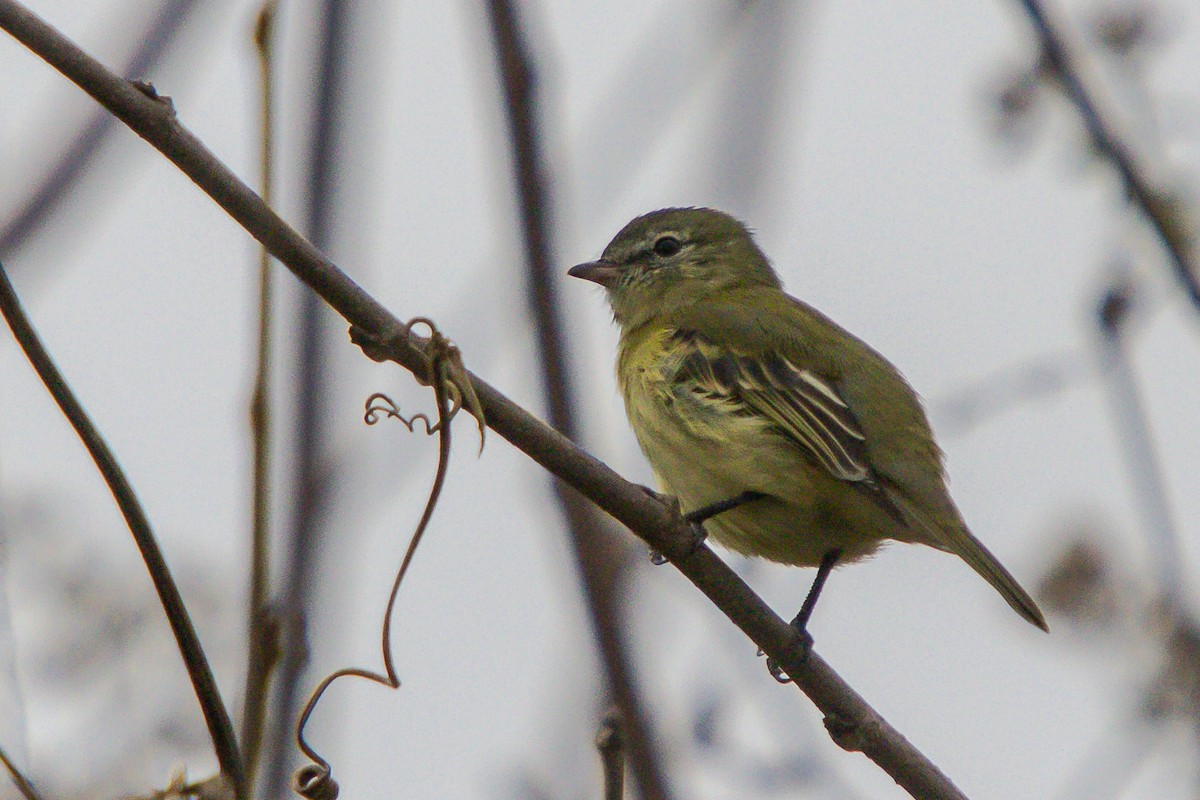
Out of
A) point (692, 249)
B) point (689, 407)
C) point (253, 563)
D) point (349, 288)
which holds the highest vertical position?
point (692, 249)

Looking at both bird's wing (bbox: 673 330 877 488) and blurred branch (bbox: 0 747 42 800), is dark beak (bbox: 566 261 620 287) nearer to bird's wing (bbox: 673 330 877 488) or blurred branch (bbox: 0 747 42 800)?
bird's wing (bbox: 673 330 877 488)

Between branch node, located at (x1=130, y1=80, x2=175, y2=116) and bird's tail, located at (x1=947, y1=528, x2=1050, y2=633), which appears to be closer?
branch node, located at (x1=130, y1=80, x2=175, y2=116)

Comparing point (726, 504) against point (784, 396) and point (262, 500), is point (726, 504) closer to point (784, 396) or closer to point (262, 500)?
point (784, 396)

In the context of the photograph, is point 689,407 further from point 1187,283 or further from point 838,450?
point 1187,283

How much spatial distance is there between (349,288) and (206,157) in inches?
13.4

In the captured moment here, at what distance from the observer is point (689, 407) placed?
17.5 feet

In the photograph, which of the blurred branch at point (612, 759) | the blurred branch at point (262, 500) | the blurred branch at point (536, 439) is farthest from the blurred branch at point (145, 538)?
the blurred branch at point (612, 759)

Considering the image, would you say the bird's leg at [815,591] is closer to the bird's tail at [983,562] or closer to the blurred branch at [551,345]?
the bird's tail at [983,562]

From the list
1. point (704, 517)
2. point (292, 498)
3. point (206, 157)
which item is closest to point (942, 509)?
point (704, 517)

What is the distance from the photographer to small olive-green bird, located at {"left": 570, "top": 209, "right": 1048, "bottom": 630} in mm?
5004

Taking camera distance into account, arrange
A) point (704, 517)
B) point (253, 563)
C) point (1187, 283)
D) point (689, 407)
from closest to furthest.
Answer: point (253, 563), point (1187, 283), point (704, 517), point (689, 407)

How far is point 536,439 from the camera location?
2730 millimetres

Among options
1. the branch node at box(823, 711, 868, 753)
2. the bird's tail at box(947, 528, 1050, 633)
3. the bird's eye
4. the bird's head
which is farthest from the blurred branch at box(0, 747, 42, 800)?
the bird's eye

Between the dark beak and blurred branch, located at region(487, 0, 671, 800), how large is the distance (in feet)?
13.9
